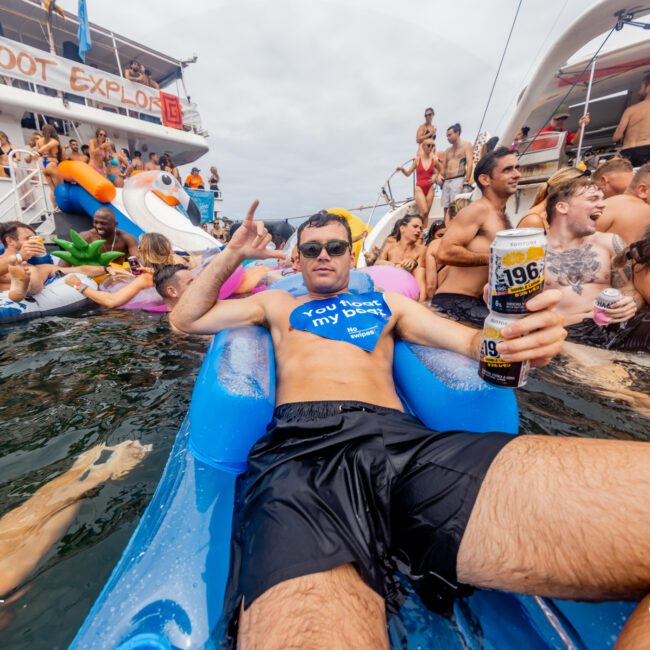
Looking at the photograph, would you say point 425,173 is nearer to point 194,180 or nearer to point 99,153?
point 99,153

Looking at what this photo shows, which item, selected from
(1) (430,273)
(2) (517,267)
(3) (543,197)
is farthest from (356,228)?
(2) (517,267)

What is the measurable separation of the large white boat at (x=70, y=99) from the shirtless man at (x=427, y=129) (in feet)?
23.1

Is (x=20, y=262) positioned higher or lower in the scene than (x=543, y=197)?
lower

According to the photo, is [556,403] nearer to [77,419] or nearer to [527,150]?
[77,419]

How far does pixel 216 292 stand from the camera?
6.28 feet

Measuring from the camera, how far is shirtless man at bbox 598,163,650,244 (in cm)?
287

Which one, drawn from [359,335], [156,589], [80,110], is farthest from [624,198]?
[80,110]

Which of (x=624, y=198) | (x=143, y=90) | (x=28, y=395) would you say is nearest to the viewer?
(x=28, y=395)

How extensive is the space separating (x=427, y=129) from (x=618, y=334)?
5942 mm

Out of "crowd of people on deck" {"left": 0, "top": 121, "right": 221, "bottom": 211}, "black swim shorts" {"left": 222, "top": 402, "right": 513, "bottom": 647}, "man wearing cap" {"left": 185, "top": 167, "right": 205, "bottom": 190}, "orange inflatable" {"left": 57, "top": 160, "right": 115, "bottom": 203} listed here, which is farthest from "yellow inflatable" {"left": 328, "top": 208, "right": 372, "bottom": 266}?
"man wearing cap" {"left": 185, "top": 167, "right": 205, "bottom": 190}

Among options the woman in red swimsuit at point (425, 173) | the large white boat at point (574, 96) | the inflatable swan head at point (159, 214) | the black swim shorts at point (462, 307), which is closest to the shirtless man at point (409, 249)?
the large white boat at point (574, 96)

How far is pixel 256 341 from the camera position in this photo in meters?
1.87

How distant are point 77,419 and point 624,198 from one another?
4463 mm

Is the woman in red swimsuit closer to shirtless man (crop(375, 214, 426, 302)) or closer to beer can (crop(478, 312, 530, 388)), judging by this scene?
shirtless man (crop(375, 214, 426, 302))
